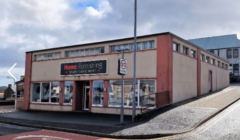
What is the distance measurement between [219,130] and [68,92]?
14.2 meters

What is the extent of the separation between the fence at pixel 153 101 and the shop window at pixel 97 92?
482 cm

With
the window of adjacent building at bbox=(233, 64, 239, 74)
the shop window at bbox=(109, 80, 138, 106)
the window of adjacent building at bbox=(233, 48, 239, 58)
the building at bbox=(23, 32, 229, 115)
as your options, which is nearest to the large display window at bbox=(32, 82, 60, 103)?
the building at bbox=(23, 32, 229, 115)

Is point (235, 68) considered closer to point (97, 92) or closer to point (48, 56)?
point (97, 92)

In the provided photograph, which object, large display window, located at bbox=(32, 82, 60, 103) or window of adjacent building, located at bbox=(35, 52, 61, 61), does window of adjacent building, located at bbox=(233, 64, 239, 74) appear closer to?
window of adjacent building, located at bbox=(35, 52, 61, 61)

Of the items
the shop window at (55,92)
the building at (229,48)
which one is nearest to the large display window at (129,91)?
the shop window at (55,92)

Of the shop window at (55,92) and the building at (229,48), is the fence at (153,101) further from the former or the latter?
the building at (229,48)

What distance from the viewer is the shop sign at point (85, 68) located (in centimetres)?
A: 1995

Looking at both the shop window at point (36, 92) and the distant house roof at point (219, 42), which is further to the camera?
the distant house roof at point (219, 42)

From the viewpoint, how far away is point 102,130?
11.9m

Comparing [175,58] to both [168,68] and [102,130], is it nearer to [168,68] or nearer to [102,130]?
→ [168,68]

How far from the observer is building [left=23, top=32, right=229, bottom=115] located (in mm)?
17266

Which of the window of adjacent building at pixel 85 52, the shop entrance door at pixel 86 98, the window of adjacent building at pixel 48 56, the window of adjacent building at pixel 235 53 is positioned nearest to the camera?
the window of adjacent building at pixel 85 52

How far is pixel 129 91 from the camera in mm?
18438

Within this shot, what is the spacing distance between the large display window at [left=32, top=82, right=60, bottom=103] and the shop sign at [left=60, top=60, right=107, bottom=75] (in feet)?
5.58
